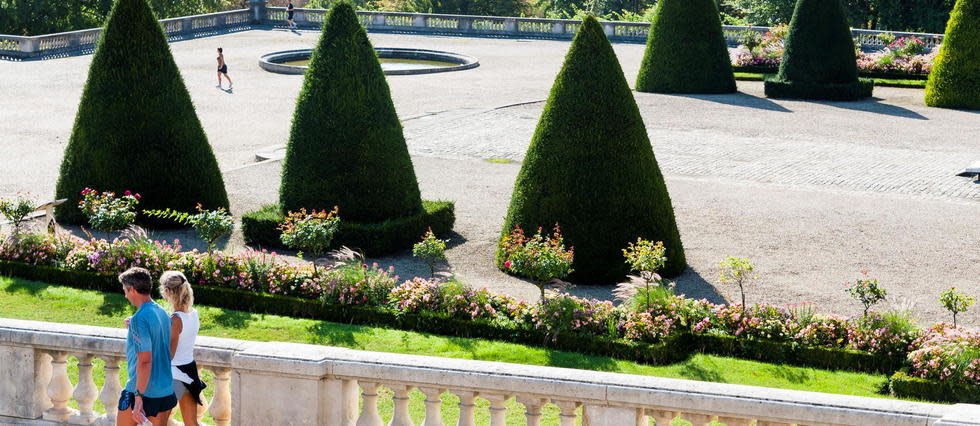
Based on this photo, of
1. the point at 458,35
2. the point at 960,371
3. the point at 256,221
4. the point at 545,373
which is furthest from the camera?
the point at 458,35

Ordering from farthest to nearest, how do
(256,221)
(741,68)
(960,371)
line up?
(741,68) < (256,221) < (960,371)

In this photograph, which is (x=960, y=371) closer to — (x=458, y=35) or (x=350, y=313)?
(x=350, y=313)

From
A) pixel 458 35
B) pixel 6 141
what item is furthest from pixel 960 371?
pixel 458 35

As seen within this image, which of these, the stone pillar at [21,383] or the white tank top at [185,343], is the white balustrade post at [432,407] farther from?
the stone pillar at [21,383]

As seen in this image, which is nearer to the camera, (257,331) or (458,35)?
(257,331)

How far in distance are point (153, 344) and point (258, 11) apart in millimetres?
50139

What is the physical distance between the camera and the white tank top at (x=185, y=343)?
348 inches

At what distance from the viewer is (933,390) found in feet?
41.5

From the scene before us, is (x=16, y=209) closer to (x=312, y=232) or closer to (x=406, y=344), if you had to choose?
(x=312, y=232)

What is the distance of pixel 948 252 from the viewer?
61.8 ft

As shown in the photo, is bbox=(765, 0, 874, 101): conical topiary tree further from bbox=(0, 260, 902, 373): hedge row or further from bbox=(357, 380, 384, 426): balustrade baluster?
bbox=(357, 380, 384, 426): balustrade baluster

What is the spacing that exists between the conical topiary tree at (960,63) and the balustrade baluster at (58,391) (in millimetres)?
29896

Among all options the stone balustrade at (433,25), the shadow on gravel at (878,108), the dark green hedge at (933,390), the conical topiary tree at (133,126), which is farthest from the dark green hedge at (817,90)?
the dark green hedge at (933,390)

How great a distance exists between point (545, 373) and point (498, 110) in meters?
25.4
